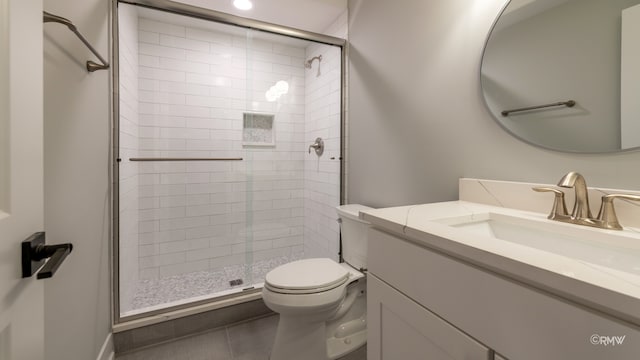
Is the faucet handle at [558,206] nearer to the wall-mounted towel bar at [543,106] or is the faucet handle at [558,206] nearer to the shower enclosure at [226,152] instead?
the wall-mounted towel bar at [543,106]

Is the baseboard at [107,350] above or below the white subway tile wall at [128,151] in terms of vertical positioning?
below

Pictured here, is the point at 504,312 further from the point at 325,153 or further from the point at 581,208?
the point at 325,153

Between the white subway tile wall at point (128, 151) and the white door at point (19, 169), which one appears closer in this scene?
the white door at point (19, 169)

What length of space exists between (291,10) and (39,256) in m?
2.14

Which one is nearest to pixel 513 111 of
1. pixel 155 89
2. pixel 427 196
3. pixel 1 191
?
pixel 427 196

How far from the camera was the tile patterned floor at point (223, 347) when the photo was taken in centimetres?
151

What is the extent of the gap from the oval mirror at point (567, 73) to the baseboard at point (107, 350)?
7.01ft

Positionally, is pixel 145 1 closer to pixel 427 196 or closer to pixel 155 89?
pixel 155 89

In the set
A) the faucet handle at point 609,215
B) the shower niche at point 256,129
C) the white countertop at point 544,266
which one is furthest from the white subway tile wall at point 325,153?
the faucet handle at point 609,215

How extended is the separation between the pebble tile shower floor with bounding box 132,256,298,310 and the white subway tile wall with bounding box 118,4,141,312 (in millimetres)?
102

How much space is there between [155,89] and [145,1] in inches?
32.3

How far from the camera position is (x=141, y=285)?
7.22 feet

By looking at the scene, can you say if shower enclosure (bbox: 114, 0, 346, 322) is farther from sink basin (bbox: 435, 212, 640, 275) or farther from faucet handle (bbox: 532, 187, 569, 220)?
faucet handle (bbox: 532, 187, 569, 220)

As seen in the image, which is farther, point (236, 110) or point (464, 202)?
point (236, 110)
